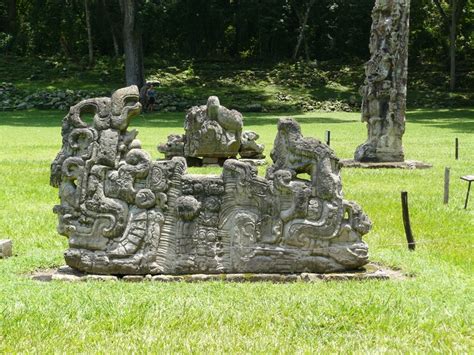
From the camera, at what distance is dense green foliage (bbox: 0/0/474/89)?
2061 inches

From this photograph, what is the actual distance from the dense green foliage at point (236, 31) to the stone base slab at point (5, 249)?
42.0 m

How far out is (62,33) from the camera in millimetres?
52562

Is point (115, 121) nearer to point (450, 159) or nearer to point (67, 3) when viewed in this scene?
point (450, 159)

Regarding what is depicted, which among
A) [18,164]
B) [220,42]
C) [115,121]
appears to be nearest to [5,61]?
[220,42]

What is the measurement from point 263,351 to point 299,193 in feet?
8.99

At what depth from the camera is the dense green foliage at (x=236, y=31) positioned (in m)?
52.3

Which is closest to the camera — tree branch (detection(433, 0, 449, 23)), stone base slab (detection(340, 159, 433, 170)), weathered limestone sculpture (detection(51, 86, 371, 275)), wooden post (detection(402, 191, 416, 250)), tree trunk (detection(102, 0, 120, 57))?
weathered limestone sculpture (detection(51, 86, 371, 275))

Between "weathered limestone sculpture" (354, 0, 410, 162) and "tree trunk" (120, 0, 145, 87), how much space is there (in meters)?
22.2

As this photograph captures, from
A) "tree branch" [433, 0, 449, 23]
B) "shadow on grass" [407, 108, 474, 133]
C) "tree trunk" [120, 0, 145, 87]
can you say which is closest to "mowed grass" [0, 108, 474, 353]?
"shadow on grass" [407, 108, 474, 133]

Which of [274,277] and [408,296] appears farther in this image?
[274,277]

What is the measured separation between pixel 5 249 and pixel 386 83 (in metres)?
13.4

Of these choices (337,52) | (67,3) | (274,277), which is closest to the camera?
(274,277)

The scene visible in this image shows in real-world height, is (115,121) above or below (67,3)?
below

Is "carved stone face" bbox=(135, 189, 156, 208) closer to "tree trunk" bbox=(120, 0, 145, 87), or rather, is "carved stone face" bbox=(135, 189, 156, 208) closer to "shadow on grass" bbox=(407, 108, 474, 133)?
"shadow on grass" bbox=(407, 108, 474, 133)
